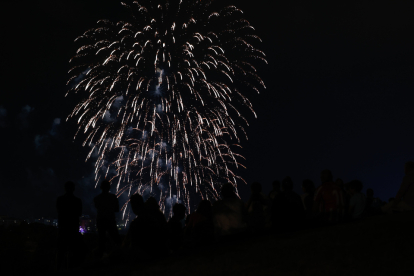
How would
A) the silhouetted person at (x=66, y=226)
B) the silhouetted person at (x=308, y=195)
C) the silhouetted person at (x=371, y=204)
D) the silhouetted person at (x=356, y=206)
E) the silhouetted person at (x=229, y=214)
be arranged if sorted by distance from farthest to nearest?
the silhouetted person at (x=371, y=204) → the silhouetted person at (x=308, y=195) → the silhouetted person at (x=66, y=226) → the silhouetted person at (x=356, y=206) → the silhouetted person at (x=229, y=214)

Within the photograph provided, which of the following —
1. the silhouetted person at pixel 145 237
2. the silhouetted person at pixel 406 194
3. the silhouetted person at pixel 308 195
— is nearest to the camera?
the silhouetted person at pixel 145 237

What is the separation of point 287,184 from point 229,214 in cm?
188

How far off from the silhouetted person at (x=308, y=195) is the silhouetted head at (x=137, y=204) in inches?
164

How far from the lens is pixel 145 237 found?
632 cm

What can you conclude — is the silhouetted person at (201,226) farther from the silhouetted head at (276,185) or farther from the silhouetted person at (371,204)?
the silhouetted person at (371,204)

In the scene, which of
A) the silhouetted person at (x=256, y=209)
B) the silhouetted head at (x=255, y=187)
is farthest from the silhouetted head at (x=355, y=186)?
the silhouetted head at (x=255, y=187)

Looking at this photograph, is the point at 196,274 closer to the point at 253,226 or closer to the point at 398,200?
the point at 253,226

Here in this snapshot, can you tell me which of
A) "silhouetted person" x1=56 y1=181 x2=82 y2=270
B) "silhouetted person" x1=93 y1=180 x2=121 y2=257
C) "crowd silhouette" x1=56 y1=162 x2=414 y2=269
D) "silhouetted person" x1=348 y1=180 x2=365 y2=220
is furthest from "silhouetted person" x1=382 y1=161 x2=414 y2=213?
"silhouetted person" x1=56 y1=181 x2=82 y2=270

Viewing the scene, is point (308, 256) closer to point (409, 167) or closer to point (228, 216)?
point (228, 216)

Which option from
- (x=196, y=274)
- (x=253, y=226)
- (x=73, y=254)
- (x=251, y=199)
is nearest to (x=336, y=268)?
(x=196, y=274)

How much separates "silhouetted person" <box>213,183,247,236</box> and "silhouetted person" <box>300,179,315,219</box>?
2.09 metres

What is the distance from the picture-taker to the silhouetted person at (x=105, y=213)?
9406 mm

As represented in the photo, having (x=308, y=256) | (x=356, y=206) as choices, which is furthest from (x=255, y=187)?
Result: (x=308, y=256)

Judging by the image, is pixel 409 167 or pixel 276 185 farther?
pixel 276 185
